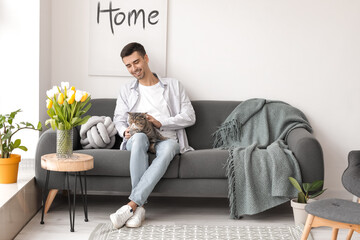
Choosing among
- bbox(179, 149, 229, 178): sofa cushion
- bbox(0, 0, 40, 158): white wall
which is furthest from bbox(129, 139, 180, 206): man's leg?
bbox(0, 0, 40, 158): white wall

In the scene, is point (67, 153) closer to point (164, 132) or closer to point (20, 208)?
point (20, 208)

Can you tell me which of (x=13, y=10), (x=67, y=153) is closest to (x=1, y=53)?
(x=13, y=10)

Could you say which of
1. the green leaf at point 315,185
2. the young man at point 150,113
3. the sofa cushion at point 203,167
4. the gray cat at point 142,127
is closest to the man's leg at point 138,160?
the young man at point 150,113

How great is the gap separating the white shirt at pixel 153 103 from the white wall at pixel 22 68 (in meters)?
0.78

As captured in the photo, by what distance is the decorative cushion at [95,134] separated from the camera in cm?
360

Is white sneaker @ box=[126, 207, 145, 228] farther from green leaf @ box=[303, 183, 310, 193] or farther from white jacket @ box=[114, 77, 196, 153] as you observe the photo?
green leaf @ box=[303, 183, 310, 193]

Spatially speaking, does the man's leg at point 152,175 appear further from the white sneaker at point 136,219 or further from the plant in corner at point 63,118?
the plant in corner at point 63,118

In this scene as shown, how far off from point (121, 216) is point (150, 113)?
99 centimetres

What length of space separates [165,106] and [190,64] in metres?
0.50

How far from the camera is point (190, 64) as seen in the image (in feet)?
13.8

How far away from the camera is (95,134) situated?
3.59m

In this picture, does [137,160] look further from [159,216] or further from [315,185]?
[315,185]

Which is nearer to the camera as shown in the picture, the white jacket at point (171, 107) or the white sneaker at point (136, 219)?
the white sneaker at point (136, 219)

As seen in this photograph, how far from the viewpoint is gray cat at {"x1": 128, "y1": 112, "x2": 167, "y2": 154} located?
11.6 ft
